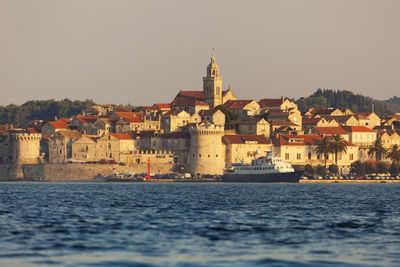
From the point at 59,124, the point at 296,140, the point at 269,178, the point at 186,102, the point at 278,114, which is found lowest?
the point at 269,178

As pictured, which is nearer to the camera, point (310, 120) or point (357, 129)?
point (357, 129)

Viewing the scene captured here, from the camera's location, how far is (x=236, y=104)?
587 feet

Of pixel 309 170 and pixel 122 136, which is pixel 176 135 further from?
pixel 309 170

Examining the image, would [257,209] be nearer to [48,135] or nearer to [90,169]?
[90,169]

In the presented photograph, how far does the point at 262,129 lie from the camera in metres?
164

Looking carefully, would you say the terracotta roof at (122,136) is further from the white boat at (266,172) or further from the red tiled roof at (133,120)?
the white boat at (266,172)

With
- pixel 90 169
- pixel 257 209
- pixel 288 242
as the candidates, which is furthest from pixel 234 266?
pixel 90 169

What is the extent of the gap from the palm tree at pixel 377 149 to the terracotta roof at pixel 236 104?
27.0 m

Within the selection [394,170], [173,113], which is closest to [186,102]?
[173,113]

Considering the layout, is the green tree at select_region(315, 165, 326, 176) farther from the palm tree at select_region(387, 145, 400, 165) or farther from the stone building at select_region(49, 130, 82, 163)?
the stone building at select_region(49, 130, 82, 163)

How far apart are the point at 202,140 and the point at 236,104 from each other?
105ft

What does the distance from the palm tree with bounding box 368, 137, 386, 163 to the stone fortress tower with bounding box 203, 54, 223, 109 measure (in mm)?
33451

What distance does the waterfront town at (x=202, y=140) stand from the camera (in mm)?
150125

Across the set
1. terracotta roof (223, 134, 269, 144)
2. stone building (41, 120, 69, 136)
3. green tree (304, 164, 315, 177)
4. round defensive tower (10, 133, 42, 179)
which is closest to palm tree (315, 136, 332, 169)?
green tree (304, 164, 315, 177)
